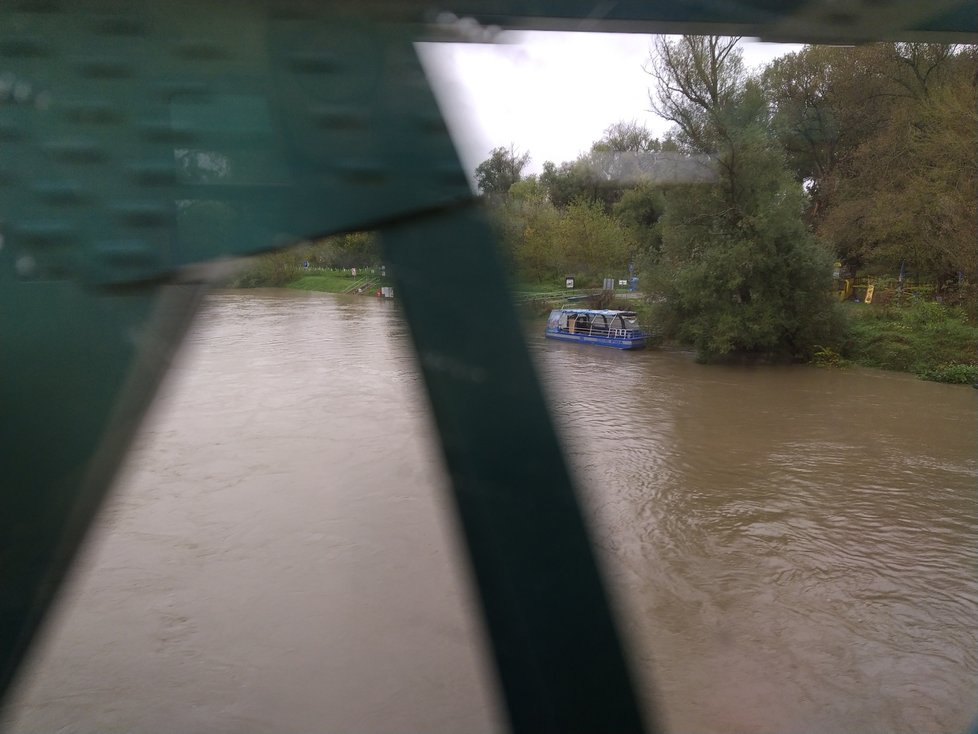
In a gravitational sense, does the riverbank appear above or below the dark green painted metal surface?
below

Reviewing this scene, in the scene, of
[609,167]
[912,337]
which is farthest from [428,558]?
[912,337]

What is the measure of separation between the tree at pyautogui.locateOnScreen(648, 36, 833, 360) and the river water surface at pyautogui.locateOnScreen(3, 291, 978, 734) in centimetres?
74

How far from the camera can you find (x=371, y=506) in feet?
20.4

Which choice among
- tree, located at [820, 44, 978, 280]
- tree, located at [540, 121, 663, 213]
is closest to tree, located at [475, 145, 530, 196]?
tree, located at [540, 121, 663, 213]

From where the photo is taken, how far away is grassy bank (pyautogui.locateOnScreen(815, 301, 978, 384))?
22.2ft

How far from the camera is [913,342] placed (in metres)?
8.52

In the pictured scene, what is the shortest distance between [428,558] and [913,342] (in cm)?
651

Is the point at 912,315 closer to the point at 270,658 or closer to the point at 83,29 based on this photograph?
the point at 270,658

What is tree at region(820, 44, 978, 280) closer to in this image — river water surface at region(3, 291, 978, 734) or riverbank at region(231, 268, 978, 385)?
riverbank at region(231, 268, 978, 385)

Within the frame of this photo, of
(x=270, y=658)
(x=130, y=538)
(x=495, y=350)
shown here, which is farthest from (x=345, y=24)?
(x=130, y=538)

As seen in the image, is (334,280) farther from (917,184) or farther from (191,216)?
(917,184)

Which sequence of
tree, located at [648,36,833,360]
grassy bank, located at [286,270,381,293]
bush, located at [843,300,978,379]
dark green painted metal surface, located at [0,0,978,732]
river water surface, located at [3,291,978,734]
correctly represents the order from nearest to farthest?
dark green painted metal surface, located at [0,0,978,732] < grassy bank, located at [286,270,381,293] < tree, located at [648,36,833,360] < river water surface, located at [3,291,978,734] < bush, located at [843,300,978,379]

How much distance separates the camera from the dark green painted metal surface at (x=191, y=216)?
0.45m

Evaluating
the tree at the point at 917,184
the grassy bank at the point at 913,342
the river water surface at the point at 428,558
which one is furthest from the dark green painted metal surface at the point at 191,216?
the grassy bank at the point at 913,342
